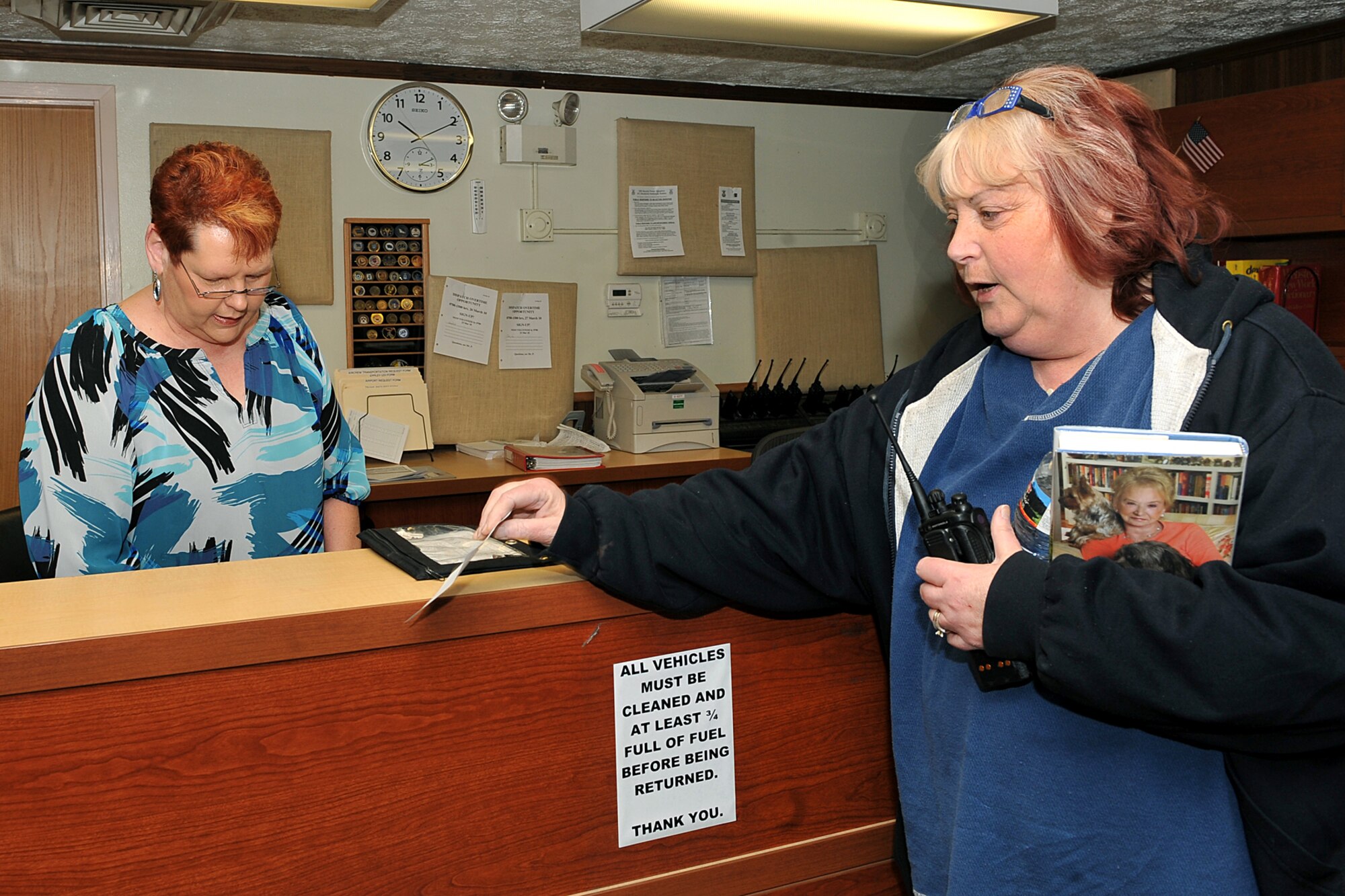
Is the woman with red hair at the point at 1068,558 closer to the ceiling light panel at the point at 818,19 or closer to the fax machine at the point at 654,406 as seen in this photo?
the ceiling light panel at the point at 818,19

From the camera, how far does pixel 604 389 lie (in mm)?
4305

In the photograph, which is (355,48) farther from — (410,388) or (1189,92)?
(1189,92)

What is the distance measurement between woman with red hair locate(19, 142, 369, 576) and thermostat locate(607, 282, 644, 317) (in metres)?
2.76

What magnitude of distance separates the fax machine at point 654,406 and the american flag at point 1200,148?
1977 mm

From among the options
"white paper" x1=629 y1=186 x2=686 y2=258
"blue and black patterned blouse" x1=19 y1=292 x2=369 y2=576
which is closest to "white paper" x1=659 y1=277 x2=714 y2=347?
"white paper" x1=629 y1=186 x2=686 y2=258

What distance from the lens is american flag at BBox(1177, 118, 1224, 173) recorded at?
4.11m

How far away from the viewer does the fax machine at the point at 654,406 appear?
420cm

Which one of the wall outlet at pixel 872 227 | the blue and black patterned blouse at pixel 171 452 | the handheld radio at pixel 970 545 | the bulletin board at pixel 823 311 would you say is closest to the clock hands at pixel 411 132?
the bulletin board at pixel 823 311

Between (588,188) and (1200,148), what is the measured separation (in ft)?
7.69

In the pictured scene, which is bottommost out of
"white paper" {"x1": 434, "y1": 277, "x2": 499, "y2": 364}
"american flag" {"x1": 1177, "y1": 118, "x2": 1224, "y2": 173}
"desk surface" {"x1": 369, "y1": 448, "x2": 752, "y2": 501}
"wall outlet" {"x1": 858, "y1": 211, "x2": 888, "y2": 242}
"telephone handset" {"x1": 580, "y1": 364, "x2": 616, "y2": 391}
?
"desk surface" {"x1": 369, "y1": 448, "x2": 752, "y2": 501}

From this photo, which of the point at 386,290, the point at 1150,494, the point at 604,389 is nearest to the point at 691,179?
the point at 604,389

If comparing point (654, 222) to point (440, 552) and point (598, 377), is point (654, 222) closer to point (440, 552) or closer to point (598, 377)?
point (598, 377)

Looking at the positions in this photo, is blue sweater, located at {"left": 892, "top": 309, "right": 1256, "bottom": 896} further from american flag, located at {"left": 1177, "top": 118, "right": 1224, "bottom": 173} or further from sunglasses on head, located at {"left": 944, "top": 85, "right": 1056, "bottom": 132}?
american flag, located at {"left": 1177, "top": 118, "right": 1224, "bottom": 173}

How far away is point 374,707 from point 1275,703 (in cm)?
87
